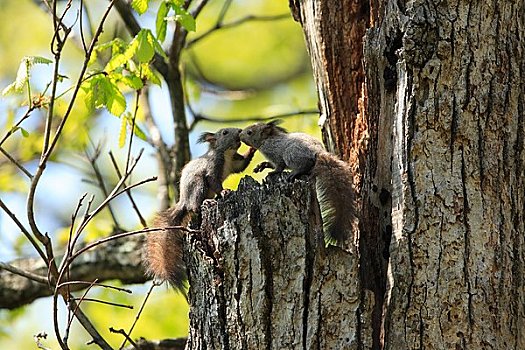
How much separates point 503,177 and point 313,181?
0.78 m

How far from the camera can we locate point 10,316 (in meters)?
6.73

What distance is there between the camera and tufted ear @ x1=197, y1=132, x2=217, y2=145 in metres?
4.66

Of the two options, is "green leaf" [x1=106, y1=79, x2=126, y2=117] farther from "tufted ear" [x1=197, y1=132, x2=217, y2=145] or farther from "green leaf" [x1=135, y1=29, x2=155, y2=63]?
"tufted ear" [x1=197, y1=132, x2=217, y2=145]

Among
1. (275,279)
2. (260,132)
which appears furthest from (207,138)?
(275,279)

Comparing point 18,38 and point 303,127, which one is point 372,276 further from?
point 18,38

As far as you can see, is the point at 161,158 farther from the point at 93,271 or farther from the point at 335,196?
the point at 335,196

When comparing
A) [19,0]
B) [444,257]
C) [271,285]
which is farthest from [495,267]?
[19,0]

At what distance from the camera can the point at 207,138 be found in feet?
15.4

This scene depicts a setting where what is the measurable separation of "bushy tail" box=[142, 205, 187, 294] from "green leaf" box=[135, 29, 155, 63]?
80cm

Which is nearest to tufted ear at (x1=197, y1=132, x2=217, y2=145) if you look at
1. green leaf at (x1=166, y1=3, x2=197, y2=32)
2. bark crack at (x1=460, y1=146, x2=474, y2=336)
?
green leaf at (x1=166, y1=3, x2=197, y2=32)

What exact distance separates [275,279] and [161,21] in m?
1.60

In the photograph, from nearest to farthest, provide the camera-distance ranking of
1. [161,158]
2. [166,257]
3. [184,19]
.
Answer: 1. [166,257]
2. [184,19]
3. [161,158]

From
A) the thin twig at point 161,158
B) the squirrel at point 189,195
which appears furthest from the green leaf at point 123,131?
the thin twig at point 161,158

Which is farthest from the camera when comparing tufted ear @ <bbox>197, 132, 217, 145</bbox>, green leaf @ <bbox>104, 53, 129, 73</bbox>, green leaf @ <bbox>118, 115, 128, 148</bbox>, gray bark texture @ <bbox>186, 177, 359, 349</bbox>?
tufted ear @ <bbox>197, 132, 217, 145</bbox>
